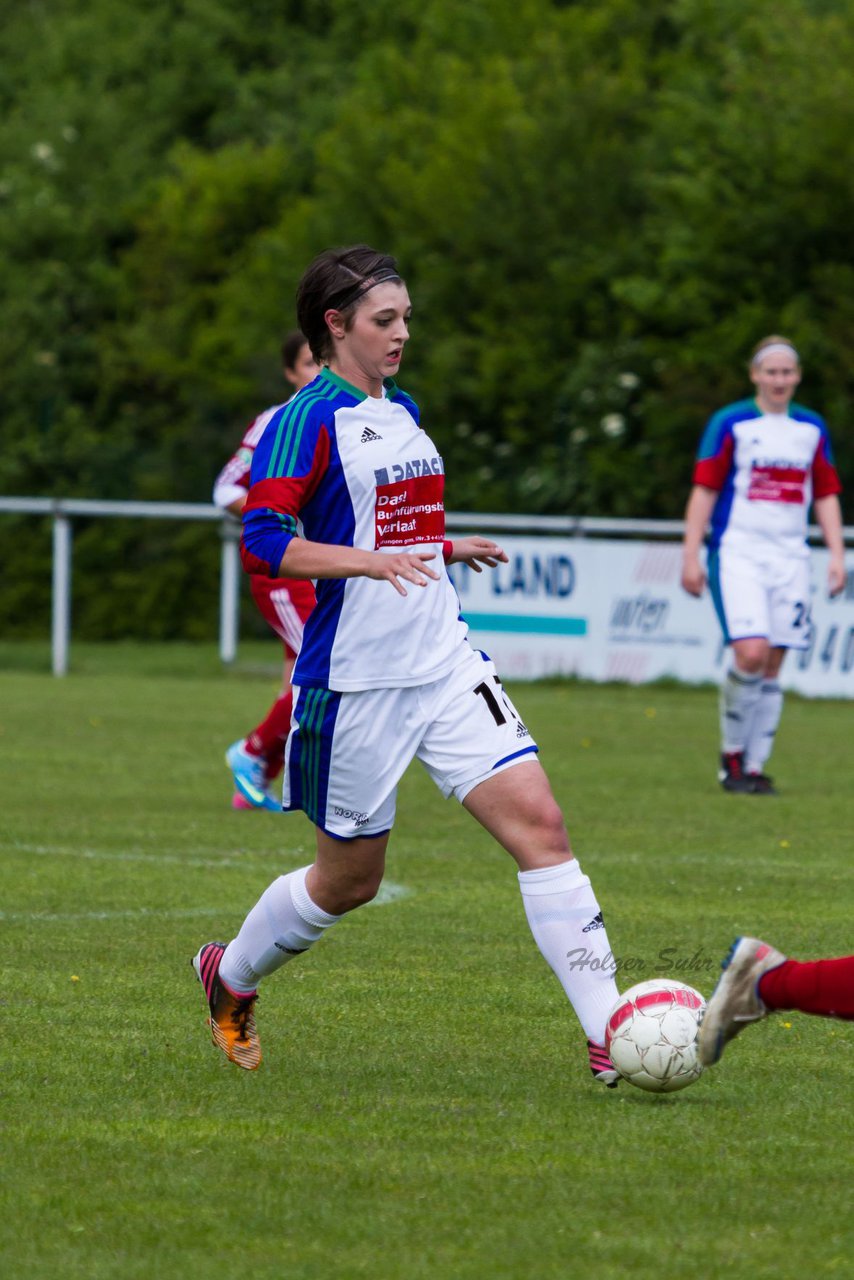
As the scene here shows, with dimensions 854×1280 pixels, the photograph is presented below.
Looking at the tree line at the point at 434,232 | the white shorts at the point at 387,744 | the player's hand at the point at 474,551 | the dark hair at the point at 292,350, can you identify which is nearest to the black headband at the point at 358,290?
the player's hand at the point at 474,551

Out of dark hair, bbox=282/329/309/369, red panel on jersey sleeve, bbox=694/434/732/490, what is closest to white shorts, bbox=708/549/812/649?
red panel on jersey sleeve, bbox=694/434/732/490

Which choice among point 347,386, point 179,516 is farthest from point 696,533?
point 179,516

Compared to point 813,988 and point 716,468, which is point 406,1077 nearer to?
point 813,988

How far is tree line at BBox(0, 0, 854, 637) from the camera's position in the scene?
85.7ft

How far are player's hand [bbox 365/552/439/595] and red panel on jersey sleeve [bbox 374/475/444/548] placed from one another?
354 millimetres

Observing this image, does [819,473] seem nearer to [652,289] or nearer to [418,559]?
[418,559]

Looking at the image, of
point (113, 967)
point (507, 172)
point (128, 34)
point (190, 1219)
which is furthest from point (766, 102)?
point (190, 1219)

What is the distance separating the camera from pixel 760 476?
11.1m

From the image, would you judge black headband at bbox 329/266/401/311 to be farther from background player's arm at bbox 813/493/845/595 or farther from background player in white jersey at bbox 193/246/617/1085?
background player's arm at bbox 813/493/845/595

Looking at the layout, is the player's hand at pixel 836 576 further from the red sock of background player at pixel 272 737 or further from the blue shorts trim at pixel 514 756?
the blue shorts trim at pixel 514 756

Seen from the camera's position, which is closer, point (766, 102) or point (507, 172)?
point (766, 102)

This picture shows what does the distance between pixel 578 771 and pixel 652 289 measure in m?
16.5

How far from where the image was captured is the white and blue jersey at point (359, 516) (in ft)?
16.2

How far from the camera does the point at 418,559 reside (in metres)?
4.71
